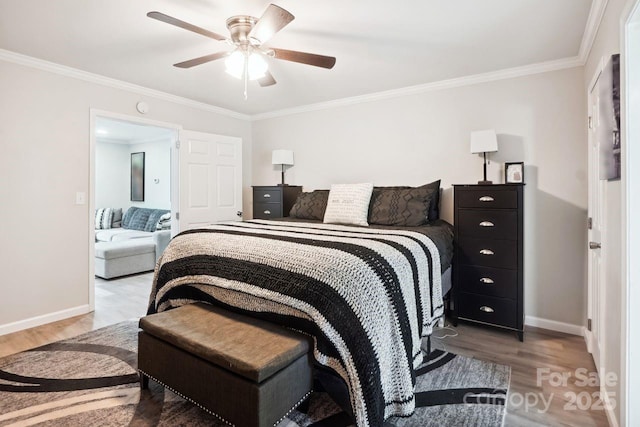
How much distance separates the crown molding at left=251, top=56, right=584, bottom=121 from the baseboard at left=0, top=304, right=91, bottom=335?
3235 mm

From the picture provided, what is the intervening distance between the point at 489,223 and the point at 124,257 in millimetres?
4619

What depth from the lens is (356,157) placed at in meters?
3.97

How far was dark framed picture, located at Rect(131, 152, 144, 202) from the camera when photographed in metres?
6.93

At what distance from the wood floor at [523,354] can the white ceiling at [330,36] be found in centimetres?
229

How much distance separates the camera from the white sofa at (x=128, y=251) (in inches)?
180

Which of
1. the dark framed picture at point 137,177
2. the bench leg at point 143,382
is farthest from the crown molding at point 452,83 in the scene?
the dark framed picture at point 137,177

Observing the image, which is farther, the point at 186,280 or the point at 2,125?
the point at 2,125

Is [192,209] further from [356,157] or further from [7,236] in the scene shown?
[356,157]

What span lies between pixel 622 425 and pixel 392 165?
2.73 m

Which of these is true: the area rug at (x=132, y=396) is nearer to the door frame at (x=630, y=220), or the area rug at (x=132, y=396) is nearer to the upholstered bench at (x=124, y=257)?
the door frame at (x=630, y=220)

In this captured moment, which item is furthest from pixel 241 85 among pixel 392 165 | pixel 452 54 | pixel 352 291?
pixel 352 291

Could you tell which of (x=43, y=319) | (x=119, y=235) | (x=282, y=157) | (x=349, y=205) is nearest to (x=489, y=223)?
(x=349, y=205)

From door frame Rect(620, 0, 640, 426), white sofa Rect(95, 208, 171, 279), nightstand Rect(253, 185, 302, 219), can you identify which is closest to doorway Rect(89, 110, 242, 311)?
nightstand Rect(253, 185, 302, 219)

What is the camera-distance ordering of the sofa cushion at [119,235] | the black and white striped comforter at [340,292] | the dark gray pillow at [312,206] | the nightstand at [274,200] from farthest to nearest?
the sofa cushion at [119,235]
the nightstand at [274,200]
the dark gray pillow at [312,206]
the black and white striped comforter at [340,292]
